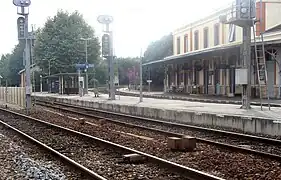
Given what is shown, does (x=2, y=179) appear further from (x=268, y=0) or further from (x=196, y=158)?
(x=268, y=0)

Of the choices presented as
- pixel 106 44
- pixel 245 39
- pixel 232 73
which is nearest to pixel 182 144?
pixel 245 39

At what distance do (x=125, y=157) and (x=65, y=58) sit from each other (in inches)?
2082

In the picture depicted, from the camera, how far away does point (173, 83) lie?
185ft

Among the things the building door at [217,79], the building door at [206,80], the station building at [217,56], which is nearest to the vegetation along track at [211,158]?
the station building at [217,56]

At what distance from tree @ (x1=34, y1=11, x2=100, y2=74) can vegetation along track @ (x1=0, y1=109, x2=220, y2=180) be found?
4607cm

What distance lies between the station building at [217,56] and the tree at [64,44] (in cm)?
1299

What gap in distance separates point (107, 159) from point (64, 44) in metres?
52.5

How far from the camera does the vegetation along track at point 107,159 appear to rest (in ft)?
26.8

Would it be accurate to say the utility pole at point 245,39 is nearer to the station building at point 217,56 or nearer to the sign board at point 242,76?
the sign board at point 242,76

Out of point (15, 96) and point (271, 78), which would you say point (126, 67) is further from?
point (271, 78)

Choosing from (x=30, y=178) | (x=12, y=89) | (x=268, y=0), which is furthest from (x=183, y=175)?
(x=268, y=0)

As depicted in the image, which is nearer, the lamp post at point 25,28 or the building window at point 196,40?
the lamp post at point 25,28

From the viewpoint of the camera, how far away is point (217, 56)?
41.0 meters

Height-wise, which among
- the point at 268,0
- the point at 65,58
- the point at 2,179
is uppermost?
the point at 268,0
